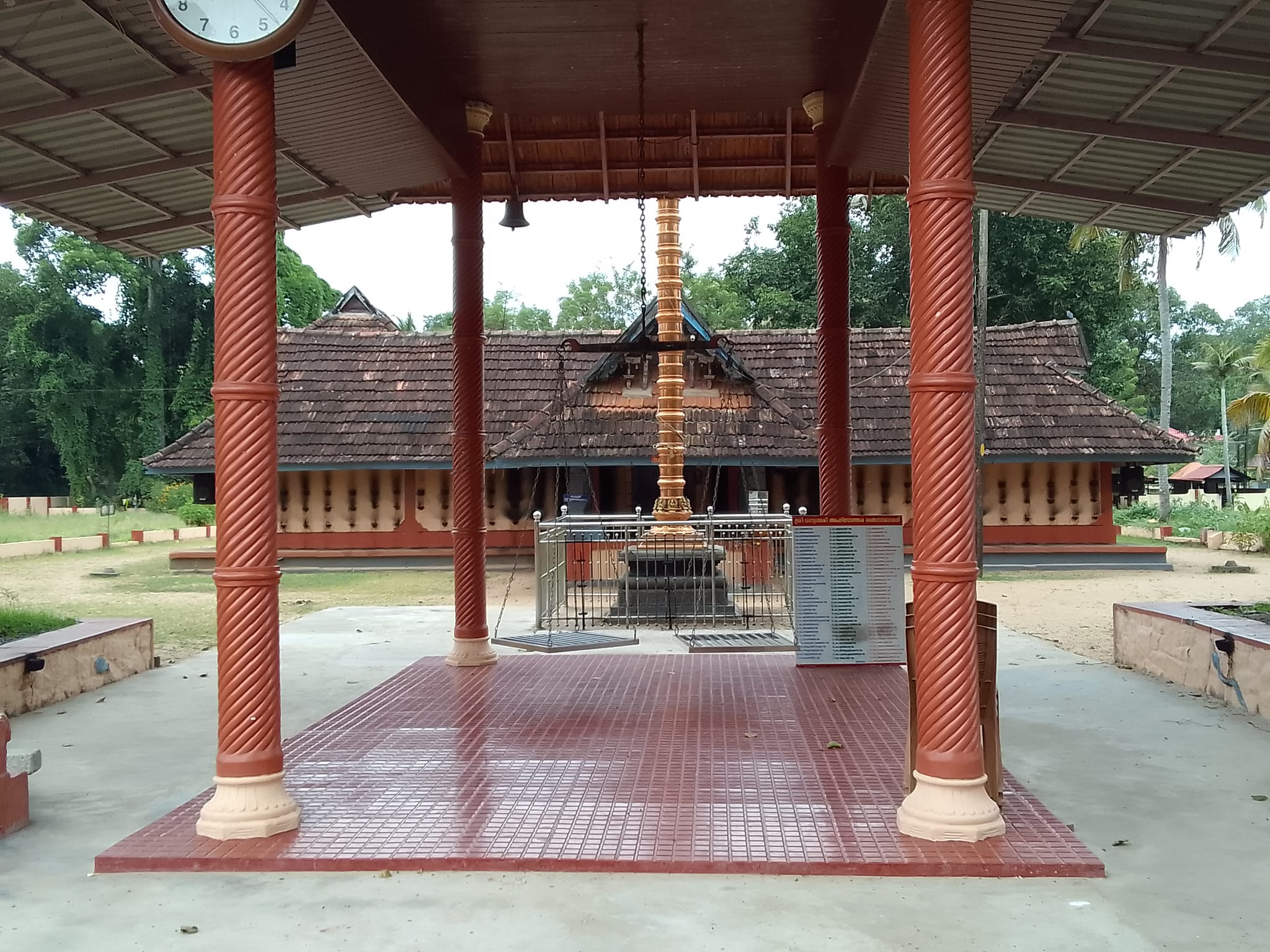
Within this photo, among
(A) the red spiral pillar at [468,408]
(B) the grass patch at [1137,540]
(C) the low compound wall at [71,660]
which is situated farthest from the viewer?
(B) the grass patch at [1137,540]

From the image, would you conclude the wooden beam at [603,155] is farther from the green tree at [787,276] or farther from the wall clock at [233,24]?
the green tree at [787,276]

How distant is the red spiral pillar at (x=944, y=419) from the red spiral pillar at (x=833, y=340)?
4.98 metres

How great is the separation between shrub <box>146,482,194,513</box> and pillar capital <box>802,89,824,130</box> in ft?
130

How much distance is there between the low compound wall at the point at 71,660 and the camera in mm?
9031

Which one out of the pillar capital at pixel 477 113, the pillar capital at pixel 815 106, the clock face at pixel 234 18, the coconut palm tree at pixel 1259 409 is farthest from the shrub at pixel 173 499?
the clock face at pixel 234 18

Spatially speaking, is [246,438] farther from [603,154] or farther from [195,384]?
[195,384]

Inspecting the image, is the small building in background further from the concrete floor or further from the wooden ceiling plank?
the concrete floor

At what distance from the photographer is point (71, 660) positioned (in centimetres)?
990

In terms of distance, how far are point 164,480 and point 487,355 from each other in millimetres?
31700

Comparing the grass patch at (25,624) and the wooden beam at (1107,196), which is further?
the grass patch at (25,624)

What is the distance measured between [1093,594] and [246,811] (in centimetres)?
1668

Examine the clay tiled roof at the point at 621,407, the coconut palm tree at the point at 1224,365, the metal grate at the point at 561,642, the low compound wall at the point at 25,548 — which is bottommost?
the metal grate at the point at 561,642

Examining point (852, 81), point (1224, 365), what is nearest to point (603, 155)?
point (852, 81)

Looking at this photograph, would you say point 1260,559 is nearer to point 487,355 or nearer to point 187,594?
point 487,355
